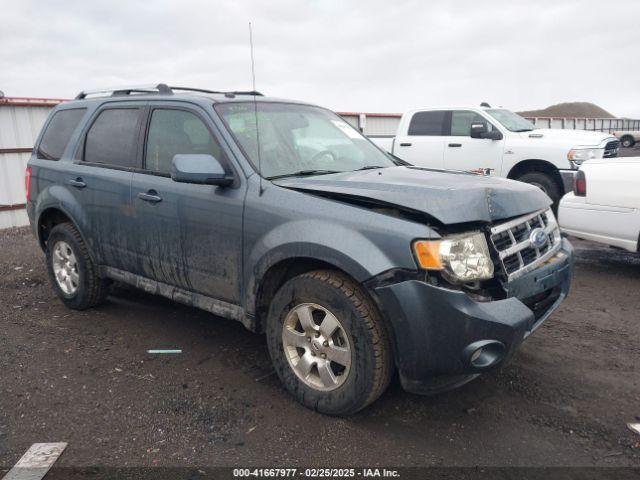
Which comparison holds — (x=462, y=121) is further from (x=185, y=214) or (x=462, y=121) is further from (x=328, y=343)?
(x=328, y=343)

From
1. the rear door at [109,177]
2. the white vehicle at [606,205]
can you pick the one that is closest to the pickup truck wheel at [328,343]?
the rear door at [109,177]

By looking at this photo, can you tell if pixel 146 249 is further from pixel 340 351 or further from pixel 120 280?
pixel 340 351

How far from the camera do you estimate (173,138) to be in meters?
3.90

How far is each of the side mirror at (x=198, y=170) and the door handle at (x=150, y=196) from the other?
56 cm

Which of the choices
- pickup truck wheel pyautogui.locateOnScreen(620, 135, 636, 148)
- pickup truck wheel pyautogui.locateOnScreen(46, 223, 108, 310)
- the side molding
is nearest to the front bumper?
the side molding

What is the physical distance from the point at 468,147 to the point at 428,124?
3.33 ft

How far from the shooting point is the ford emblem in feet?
10.2

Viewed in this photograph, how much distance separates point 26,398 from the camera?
11.0ft

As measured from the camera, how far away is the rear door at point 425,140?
1009 cm

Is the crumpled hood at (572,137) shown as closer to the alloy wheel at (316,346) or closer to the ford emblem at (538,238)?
the ford emblem at (538,238)

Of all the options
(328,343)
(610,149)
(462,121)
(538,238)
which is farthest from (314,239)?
(610,149)

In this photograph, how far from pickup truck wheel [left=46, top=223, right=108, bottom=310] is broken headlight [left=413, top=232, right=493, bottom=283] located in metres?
3.10

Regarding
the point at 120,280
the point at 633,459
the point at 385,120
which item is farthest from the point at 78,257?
the point at 385,120

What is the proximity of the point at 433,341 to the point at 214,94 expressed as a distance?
258cm
